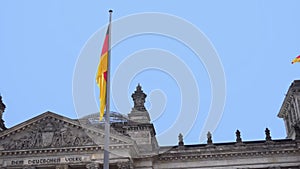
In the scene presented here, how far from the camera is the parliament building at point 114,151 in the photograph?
4525 cm

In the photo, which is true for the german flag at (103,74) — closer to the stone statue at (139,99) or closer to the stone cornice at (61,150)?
the stone cornice at (61,150)

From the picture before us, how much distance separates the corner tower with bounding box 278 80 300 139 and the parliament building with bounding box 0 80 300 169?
13.0 feet

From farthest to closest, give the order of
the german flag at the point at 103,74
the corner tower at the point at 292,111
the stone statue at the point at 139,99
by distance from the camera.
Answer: the corner tower at the point at 292,111, the stone statue at the point at 139,99, the german flag at the point at 103,74

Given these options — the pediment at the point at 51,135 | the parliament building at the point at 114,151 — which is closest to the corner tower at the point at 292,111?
the parliament building at the point at 114,151

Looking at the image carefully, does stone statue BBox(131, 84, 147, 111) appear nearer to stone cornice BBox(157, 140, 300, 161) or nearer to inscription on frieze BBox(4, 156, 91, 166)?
stone cornice BBox(157, 140, 300, 161)

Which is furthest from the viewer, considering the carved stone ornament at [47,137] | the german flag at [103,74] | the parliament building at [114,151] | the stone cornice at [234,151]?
the stone cornice at [234,151]

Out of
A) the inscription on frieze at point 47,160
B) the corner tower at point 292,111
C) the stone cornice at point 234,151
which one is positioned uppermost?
the corner tower at point 292,111

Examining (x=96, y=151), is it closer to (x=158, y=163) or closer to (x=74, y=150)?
(x=74, y=150)

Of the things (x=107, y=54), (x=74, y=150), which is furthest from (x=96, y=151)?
(x=107, y=54)

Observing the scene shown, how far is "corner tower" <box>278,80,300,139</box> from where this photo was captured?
5244cm

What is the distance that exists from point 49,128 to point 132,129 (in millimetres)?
9410

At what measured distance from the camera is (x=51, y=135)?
153ft

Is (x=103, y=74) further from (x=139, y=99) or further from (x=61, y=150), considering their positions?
(x=139, y=99)

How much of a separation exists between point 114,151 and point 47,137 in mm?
7520
